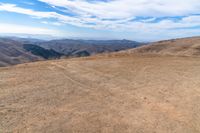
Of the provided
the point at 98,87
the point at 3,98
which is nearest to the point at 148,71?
the point at 98,87

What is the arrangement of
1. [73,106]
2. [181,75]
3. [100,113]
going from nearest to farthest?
[100,113] < [73,106] < [181,75]

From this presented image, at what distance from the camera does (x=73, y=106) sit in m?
10.1

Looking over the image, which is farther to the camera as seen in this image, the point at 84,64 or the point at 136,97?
the point at 84,64

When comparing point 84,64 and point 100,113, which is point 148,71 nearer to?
point 84,64

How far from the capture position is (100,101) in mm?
10914

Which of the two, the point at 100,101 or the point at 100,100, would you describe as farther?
the point at 100,100

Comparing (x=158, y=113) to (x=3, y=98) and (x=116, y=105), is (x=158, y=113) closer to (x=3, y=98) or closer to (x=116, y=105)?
(x=116, y=105)

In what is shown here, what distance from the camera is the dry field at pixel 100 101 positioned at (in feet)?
27.3

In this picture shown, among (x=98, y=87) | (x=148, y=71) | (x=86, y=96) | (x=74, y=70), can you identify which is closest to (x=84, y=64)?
(x=74, y=70)

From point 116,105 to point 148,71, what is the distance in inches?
309

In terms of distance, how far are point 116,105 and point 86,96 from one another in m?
1.76

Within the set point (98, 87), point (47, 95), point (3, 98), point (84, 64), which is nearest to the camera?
point (3, 98)

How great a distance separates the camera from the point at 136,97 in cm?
1173

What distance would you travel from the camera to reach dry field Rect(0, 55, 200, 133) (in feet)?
27.3
